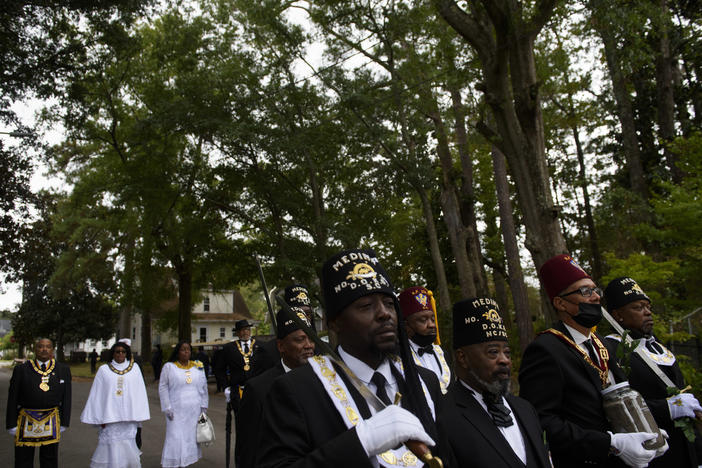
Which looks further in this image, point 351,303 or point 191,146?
point 191,146

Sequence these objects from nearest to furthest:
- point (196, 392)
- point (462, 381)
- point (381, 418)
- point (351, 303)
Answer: point (381, 418) → point (351, 303) → point (462, 381) → point (196, 392)

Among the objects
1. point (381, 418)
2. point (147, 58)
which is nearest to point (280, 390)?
point (381, 418)

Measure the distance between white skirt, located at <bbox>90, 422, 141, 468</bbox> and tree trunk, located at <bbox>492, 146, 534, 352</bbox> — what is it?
489 inches

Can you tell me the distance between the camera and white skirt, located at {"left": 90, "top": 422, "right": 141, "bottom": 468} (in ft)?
27.3

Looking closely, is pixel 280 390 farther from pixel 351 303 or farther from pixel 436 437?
pixel 436 437

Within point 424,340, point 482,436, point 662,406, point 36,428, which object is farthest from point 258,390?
point 36,428

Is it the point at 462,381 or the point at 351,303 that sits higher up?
the point at 351,303

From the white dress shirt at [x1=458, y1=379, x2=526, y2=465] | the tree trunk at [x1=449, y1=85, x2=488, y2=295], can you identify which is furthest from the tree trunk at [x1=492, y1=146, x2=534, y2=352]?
the white dress shirt at [x1=458, y1=379, x2=526, y2=465]

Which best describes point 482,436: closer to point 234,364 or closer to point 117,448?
point 234,364

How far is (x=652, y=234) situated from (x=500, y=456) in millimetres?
11169

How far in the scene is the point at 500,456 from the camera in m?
2.87

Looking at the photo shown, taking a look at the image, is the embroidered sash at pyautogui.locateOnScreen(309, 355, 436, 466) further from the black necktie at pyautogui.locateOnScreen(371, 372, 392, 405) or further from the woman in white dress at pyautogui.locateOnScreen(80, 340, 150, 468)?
the woman in white dress at pyautogui.locateOnScreen(80, 340, 150, 468)

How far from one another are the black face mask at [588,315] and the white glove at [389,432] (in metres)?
2.50

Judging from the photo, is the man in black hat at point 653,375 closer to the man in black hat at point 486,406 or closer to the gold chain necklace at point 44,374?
the man in black hat at point 486,406
